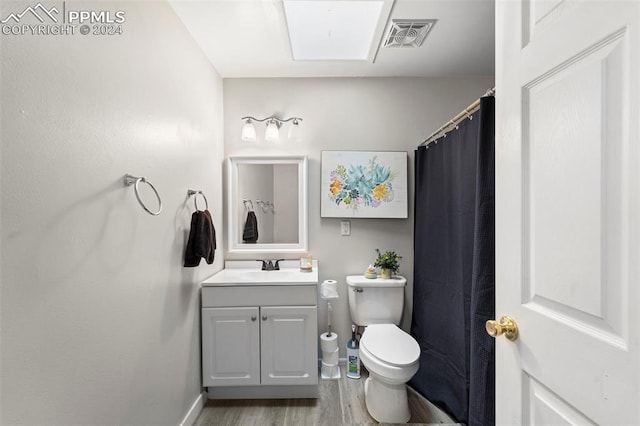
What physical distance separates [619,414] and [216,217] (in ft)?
7.21

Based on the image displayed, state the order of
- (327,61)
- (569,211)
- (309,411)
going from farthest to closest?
(327,61), (309,411), (569,211)

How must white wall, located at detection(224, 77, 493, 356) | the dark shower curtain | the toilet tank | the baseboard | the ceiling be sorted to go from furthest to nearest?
white wall, located at detection(224, 77, 493, 356) < the toilet tank < the baseboard < the ceiling < the dark shower curtain

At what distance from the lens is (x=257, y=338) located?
188 cm

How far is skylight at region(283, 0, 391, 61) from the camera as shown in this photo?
1.58m

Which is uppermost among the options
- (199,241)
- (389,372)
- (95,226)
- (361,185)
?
(361,185)

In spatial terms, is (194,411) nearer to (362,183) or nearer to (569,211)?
(362,183)

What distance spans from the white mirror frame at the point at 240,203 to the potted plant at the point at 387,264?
1.99 ft

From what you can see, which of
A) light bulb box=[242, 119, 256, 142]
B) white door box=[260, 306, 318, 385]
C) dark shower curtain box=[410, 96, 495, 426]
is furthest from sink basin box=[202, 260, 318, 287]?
light bulb box=[242, 119, 256, 142]

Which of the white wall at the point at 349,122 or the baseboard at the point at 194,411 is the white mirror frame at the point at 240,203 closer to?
the white wall at the point at 349,122

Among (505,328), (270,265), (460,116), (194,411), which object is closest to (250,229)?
(270,265)

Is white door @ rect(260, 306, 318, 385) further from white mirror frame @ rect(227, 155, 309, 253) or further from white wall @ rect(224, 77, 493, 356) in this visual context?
white mirror frame @ rect(227, 155, 309, 253)

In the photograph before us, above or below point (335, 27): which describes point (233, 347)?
below

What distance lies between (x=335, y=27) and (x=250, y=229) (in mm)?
1580

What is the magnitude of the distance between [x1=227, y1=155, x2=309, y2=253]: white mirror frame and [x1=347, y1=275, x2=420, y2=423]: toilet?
0.54 meters
